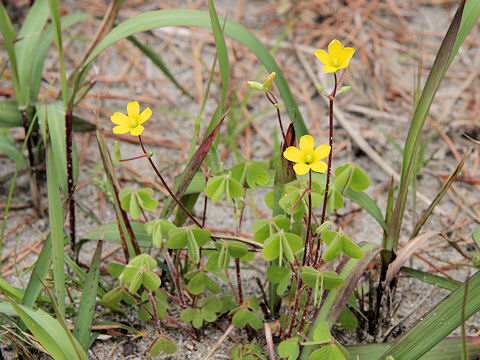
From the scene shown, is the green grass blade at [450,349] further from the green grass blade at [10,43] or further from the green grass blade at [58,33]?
the green grass blade at [10,43]

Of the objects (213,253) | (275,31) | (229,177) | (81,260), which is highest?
(275,31)

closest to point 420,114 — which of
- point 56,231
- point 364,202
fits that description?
point 364,202

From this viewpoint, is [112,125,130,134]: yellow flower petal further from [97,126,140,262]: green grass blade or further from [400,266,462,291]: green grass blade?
[400,266,462,291]: green grass blade

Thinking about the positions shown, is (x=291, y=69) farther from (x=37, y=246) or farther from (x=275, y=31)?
(x=37, y=246)

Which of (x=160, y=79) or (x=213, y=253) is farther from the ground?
(x=160, y=79)

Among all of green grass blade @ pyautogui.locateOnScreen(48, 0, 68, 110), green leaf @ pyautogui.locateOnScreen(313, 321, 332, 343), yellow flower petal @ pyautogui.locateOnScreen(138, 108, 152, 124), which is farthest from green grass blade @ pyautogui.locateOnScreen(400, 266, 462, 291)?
green grass blade @ pyautogui.locateOnScreen(48, 0, 68, 110)

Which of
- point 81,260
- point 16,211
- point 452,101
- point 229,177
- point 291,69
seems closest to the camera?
point 229,177

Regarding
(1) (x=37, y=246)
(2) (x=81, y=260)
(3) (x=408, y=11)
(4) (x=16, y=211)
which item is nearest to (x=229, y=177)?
(2) (x=81, y=260)
